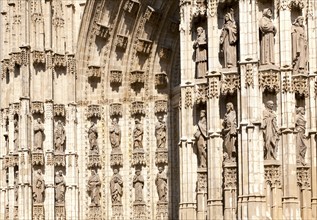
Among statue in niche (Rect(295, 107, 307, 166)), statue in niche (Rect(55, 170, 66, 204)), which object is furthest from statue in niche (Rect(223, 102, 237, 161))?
statue in niche (Rect(55, 170, 66, 204))

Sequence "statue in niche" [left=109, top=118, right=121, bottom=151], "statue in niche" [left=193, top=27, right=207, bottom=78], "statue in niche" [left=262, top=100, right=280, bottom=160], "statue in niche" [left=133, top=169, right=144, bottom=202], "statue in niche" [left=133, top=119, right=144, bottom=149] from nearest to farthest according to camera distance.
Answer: "statue in niche" [left=262, top=100, right=280, bottom=160] → "statue in niche" [left=193, top=27, right=207, bottom=78] → "statue in niche" [left=133, top=169, right=144, bottom=202] → "statue in niche" [left=133, top=119, right=144, bottom=149] → "statue in niche" [left=109, top=118, right=121, bottom=151]

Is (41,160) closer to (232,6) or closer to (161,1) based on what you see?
(161,1)

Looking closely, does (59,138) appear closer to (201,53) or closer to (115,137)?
(115,137)

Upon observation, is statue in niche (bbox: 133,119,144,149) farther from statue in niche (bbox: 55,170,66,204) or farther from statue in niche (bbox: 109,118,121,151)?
statue in niche (bbox: 55,170,66,204)

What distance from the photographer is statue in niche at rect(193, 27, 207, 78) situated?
2944cm

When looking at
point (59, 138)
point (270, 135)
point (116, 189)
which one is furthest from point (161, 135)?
point (270, 135)

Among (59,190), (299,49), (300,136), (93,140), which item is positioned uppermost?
(299,49)

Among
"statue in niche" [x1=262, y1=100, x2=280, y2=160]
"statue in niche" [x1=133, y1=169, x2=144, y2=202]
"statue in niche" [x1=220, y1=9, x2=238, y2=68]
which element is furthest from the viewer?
"statue in niche" [x1=133, y1=169, x2=144, y2=202]

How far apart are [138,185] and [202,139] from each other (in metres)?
6.07

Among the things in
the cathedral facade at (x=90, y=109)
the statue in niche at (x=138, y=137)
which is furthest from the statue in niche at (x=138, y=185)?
the statue in niche at (x=138, y=137)

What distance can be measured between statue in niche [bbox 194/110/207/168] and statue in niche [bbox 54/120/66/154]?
7039mm

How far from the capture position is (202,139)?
29234 mm

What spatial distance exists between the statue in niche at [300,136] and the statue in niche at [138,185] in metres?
8.04

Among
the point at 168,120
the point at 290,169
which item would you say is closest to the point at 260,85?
the point at 290,169
